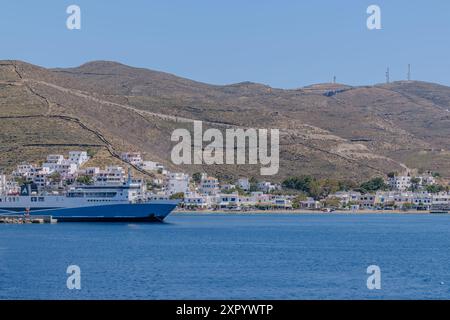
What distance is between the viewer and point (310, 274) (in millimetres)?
39219

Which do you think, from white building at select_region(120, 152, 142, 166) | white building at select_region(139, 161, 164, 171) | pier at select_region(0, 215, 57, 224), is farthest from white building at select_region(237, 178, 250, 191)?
pier at select_region(0, 215, 57, 224)


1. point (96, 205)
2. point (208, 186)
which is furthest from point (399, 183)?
point (96, 205)

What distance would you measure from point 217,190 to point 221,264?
98036mm

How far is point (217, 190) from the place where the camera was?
142250 millimetres

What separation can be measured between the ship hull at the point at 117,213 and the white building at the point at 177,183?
116ft

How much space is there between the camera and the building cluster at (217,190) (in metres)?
125

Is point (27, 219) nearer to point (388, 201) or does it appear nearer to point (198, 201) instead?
point (198, 201)

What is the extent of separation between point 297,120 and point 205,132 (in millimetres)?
29471

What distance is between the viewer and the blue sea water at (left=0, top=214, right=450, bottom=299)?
33.1 metres

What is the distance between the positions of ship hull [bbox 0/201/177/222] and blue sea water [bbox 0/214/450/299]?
54.3 feet
